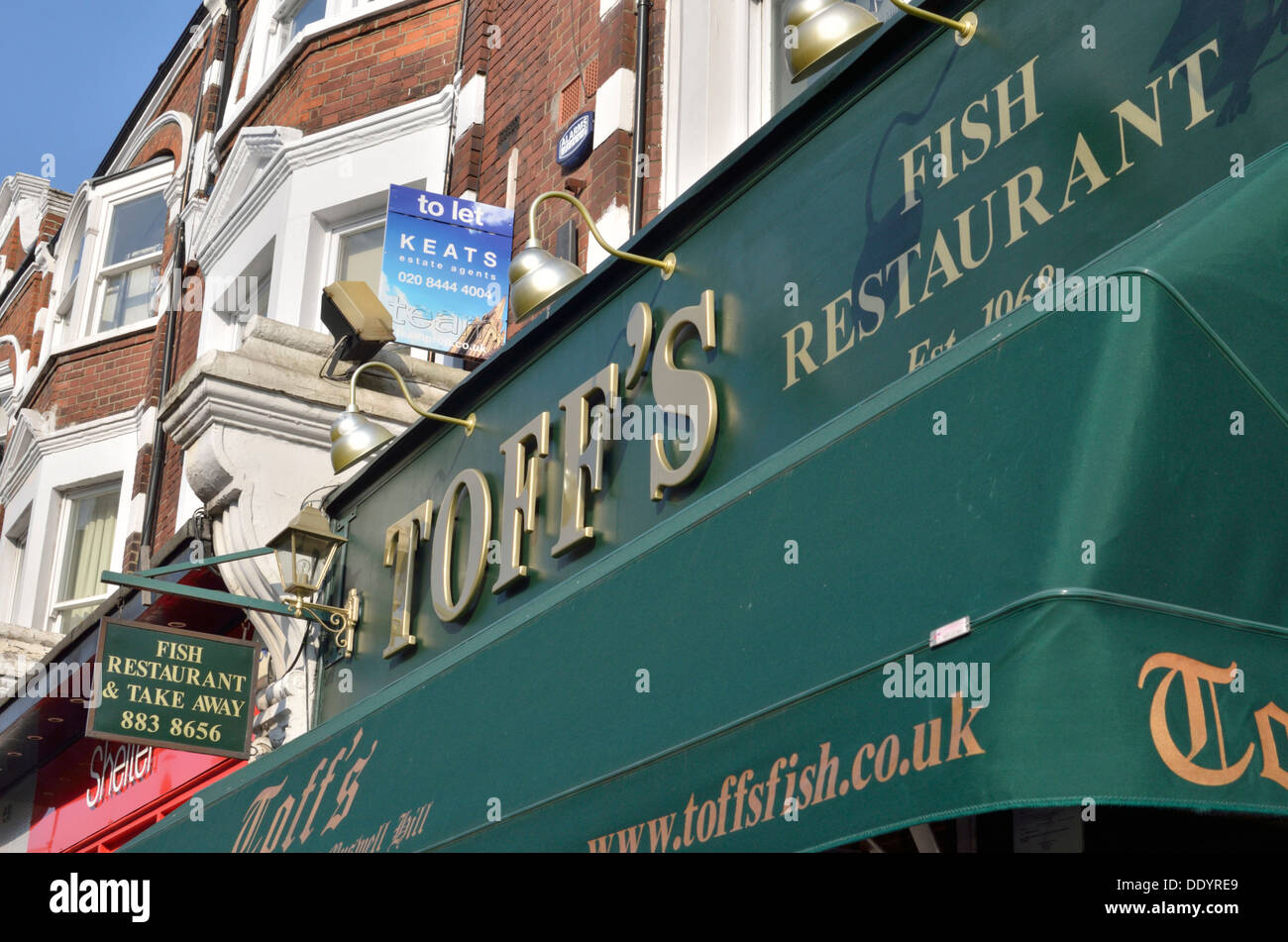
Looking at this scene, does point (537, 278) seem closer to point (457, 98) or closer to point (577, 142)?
point (577, 142)

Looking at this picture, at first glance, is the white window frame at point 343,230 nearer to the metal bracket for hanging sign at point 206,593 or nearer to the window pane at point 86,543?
the metal bracket for hanging sign at point 206,593

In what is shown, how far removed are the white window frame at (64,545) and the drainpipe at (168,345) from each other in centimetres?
129

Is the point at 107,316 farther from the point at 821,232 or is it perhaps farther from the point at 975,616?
the point at 975,616

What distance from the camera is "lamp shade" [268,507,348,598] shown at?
7.95m

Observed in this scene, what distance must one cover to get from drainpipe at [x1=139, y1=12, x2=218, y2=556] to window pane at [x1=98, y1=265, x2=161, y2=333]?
1269mm

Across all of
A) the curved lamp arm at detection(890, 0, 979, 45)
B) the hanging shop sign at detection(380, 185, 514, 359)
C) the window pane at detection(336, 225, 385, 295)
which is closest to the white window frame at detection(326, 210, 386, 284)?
the window pane at detection(336, 225, 385, 295)

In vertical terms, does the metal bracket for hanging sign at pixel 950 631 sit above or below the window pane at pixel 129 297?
below

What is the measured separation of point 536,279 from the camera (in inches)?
241

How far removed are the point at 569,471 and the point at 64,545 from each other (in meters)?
10.2

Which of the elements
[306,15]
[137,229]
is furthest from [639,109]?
[137,229]

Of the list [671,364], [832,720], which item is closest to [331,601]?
[671,364]

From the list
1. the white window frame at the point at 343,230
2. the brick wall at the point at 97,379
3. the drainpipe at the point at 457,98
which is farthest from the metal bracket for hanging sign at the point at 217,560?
the brick wall at the point at 97,379

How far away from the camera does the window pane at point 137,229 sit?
1596 centimetres

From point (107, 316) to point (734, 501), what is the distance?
1333cm
